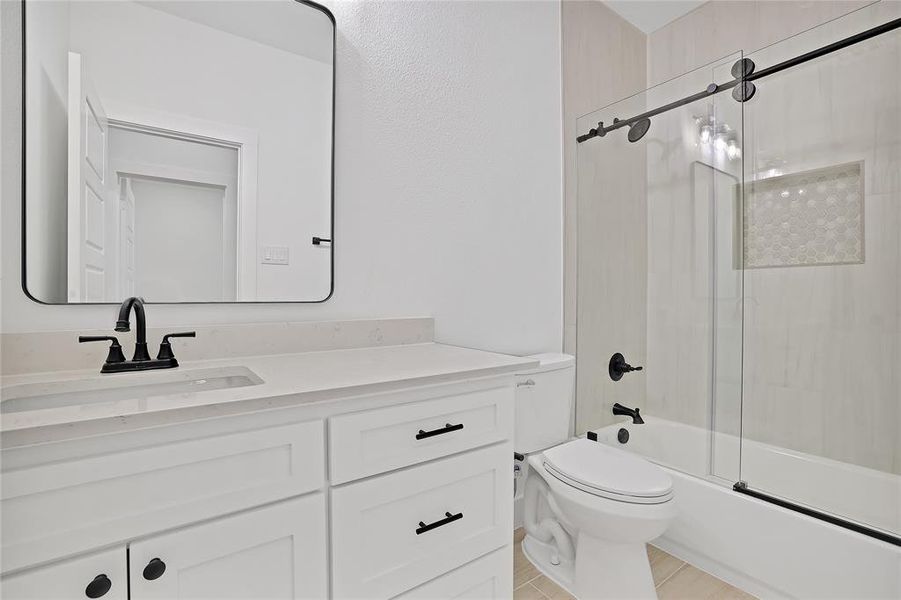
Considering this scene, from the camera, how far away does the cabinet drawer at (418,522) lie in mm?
905

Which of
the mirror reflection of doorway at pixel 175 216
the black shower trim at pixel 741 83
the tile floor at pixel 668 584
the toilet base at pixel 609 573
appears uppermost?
the black shower trim at pixel 741 83

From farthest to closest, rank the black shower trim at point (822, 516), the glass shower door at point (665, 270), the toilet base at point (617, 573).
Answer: the glass shower door at point (665, 270) → the toilet base at point (617, 573) → the black shower trim at point (822, 516)

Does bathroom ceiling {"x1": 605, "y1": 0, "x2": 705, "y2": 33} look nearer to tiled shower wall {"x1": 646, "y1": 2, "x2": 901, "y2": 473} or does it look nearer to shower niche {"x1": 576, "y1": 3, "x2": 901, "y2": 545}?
tiled shower wall {"x1": 646, "y1": 2, "x2": 901, "y2": 473}

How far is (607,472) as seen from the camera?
4.92 feet

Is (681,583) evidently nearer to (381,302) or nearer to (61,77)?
(381,302)

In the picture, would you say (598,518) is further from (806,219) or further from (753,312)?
(806,219)

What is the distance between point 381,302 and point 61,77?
1.01m

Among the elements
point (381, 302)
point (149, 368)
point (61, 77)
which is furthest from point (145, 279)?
point (381, 302)

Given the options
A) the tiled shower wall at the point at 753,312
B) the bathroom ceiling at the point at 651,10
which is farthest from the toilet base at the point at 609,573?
the bathroom ceiling at the point at 651,10

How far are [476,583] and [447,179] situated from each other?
1.33 meters

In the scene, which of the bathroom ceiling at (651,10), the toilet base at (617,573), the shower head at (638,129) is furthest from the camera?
the bathroom ceiling at (651,10)

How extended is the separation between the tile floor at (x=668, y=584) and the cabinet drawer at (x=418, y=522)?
0.55 m

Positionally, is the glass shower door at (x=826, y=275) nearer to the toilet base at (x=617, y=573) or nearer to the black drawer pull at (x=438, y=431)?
the toilet base at (x=617, y=573)

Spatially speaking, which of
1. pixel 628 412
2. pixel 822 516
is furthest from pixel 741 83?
pixel 822 516
